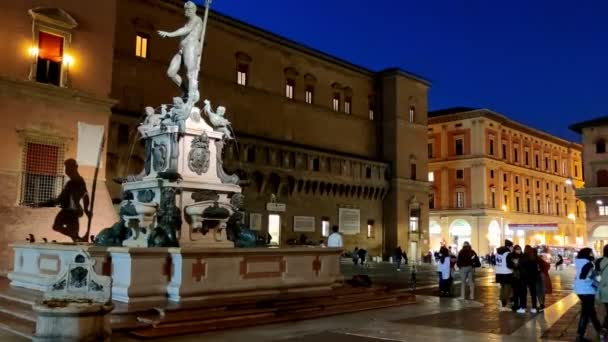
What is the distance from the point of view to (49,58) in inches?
895

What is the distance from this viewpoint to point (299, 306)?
475 inches

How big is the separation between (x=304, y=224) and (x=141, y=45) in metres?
16.0

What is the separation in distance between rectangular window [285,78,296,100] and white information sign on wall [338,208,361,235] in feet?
30.0

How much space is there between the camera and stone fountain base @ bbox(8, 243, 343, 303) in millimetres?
10938

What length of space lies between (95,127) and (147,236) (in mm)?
12312

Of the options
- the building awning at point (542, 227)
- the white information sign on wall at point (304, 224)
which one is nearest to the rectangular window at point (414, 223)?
the building awning at point (542, 227)

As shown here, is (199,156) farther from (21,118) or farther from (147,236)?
(21,118)

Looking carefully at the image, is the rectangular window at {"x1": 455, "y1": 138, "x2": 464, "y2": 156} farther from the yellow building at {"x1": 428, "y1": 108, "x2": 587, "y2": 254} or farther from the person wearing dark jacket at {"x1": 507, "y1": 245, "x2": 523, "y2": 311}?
the person wearing dark jacket at {"x1": 507, "y1": 245, "x2": 523, "y2": 311}

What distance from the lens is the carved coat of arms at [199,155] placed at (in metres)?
13.3

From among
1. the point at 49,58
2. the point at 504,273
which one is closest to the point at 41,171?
the point at 49,58

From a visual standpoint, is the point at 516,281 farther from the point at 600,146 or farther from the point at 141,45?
the point at 600,146

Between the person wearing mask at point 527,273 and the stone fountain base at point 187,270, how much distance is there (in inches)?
181

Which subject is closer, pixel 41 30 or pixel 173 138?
pixel 173 138

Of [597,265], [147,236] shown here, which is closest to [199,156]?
[147,236]
